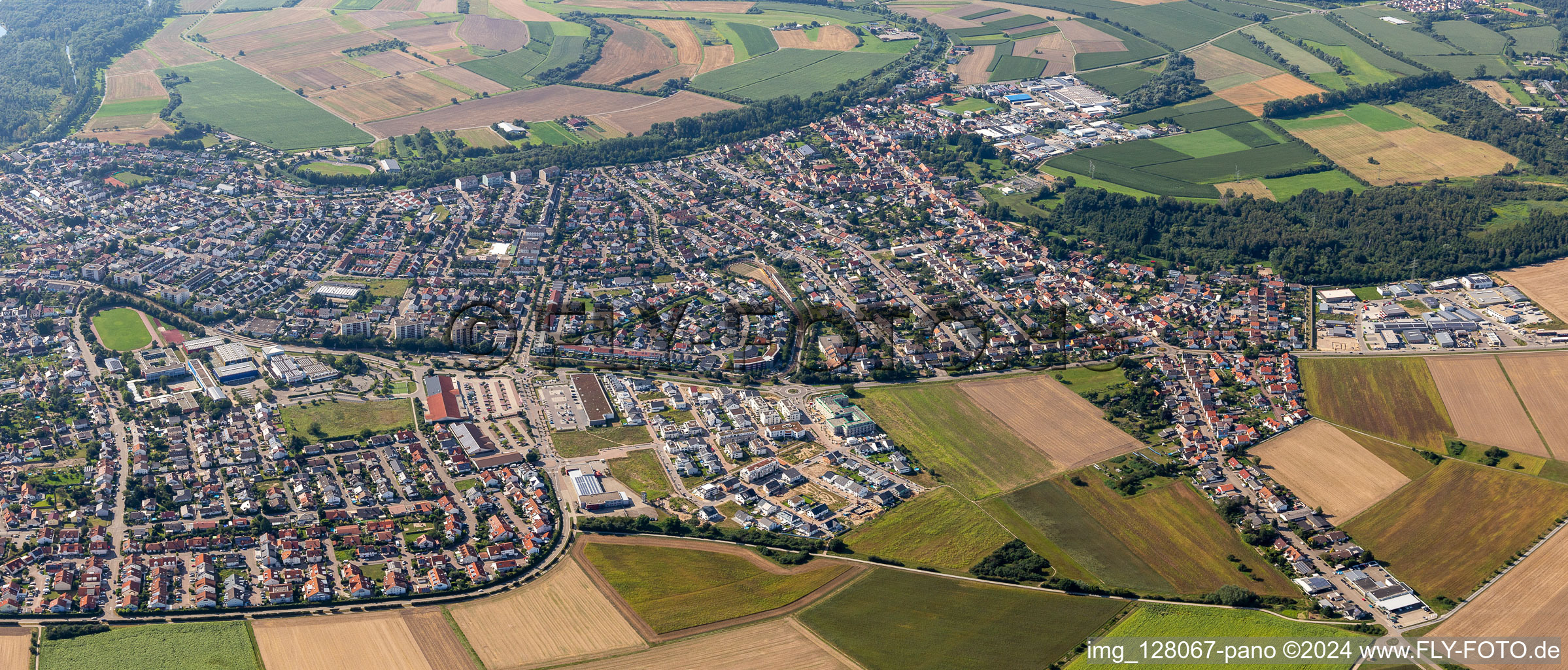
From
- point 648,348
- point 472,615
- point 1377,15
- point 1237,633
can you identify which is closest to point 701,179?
point 648,348

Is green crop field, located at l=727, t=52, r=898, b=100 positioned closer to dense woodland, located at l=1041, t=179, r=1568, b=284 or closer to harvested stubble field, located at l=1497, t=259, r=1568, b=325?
dense woodland, located at l=1041, t=179, r=1568, b=284

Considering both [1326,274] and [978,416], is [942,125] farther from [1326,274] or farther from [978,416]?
[978,416]

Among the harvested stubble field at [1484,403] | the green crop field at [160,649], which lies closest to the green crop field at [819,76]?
the harvested stubble field at [1484,403]

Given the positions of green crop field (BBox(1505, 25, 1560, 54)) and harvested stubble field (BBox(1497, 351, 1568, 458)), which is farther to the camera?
green crop field (BBox(1505, 25, 1560, 54))

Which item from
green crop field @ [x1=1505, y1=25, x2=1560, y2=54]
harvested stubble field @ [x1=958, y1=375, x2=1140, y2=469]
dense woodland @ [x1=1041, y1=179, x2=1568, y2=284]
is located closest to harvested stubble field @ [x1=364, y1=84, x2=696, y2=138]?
dense woodland @ [x1=1041, y1=179, x2=1568, y2=284]

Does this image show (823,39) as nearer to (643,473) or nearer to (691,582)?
(643,473)
